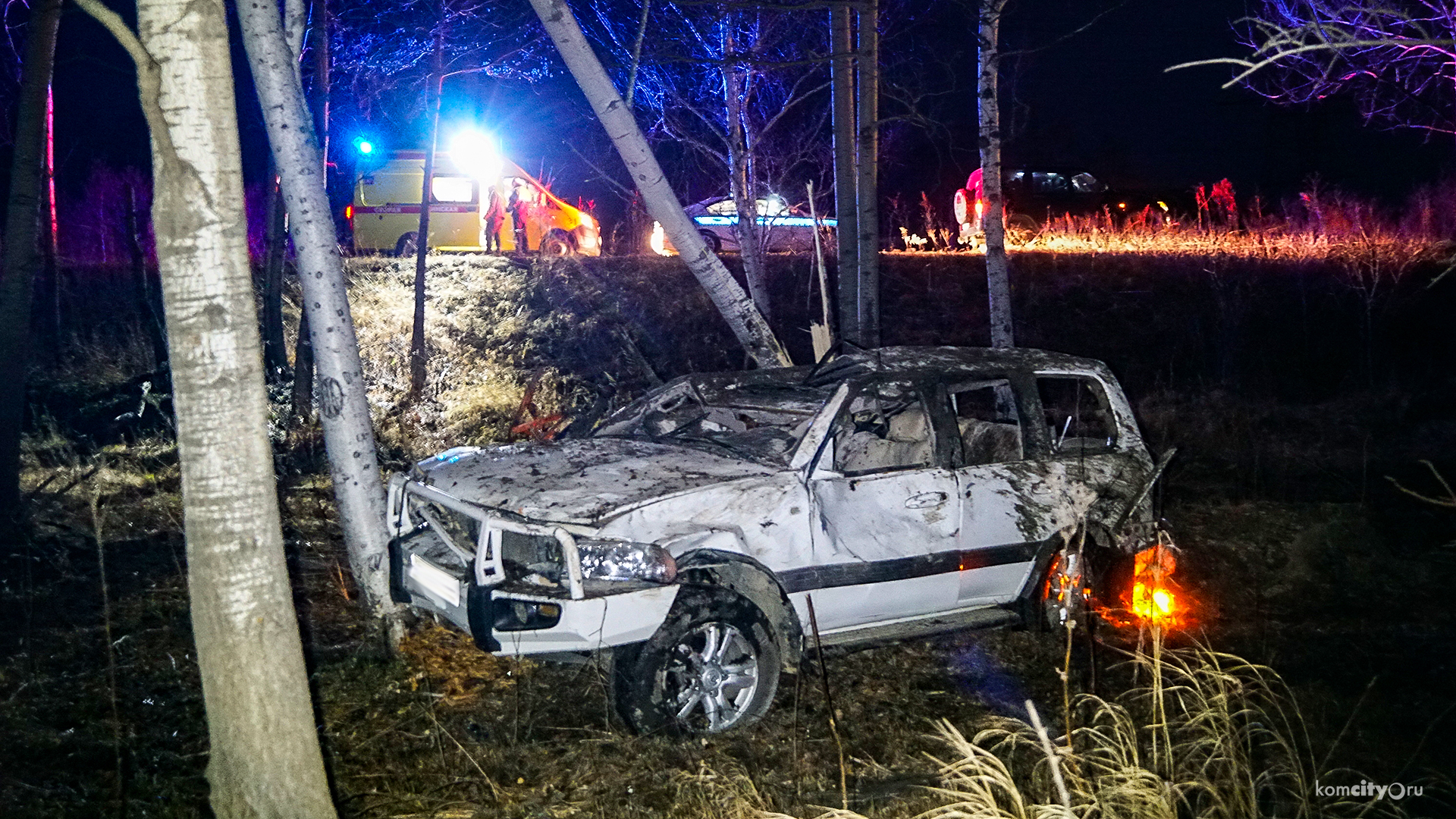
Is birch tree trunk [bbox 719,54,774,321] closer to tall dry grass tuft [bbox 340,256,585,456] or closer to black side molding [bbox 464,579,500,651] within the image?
tall dry grass tuft [bbox 340,256,585,456]

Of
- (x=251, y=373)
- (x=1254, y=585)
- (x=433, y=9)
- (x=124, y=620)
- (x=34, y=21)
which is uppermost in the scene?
(x=433, y=9)

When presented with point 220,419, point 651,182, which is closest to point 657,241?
point 651,182

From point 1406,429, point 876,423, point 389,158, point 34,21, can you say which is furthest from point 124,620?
point 1406,429

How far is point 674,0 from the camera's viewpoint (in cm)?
798

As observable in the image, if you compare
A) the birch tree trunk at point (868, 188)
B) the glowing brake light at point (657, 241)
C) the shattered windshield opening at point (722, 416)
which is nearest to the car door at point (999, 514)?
the shattered windshield opening at point (722, 416)

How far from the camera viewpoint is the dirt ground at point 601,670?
401cm

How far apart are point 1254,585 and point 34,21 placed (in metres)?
9.16

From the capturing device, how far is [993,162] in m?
10.0

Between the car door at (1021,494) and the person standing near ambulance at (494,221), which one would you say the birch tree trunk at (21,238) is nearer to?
the car door at (1021,494)

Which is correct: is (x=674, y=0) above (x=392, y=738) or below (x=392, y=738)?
above

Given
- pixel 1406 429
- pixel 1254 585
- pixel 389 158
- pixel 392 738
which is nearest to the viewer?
pixel 392 738

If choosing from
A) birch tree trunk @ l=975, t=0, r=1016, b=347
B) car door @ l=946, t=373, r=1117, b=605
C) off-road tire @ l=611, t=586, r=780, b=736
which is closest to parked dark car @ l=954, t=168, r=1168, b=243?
birch tree trunk @ l=975, t=0, r=1016, b=347

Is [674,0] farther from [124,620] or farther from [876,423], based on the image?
[124,620]

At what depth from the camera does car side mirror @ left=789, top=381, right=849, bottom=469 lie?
482cm
